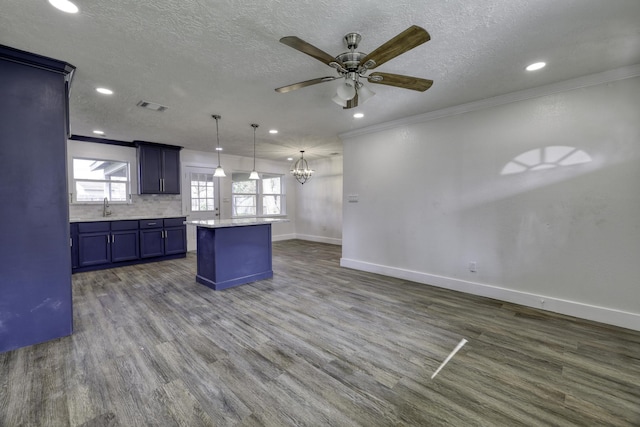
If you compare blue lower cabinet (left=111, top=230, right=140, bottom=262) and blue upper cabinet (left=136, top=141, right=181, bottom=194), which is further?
blue upper cabinet (left=136, top=141, right=181, bottom=194)

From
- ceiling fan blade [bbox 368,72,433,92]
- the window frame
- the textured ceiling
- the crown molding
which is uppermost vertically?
the textured ceiling

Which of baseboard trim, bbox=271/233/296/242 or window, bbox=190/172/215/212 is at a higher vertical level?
window, bbox=190/172/215/212

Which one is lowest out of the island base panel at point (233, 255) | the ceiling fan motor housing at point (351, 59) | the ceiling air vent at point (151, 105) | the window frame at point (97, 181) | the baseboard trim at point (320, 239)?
the baseboard trim at point (320, 239)

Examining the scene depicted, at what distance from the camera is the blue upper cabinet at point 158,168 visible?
5645 millimetres

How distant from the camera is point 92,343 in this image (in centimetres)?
237

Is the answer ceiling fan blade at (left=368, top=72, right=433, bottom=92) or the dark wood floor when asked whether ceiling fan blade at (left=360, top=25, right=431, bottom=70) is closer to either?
ceiling fan blade at (left=368, top=72, right=433, bottom=92)

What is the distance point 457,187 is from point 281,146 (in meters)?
3.85

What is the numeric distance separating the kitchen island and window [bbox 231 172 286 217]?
3472 millimetres

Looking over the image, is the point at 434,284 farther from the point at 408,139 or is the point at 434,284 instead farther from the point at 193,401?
the point at 193,401

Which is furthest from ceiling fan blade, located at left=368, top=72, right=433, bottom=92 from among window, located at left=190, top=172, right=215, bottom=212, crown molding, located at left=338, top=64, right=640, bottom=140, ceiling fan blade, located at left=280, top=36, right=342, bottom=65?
window, located at left=190, top=172, right=215, bottom=212

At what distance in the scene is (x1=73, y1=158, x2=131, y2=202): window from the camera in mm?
5215

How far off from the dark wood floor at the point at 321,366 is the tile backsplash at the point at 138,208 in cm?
267

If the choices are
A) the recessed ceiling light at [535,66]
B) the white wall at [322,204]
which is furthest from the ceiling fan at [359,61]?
the white wall at [322,204]

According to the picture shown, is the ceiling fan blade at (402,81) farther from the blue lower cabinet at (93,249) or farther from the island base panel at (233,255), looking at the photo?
the blue lower cabinet at (93,249)
